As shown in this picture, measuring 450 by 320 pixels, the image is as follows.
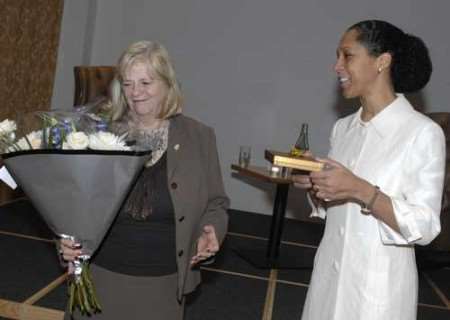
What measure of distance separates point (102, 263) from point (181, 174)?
0.39m

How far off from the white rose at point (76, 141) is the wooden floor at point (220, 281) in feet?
6.42

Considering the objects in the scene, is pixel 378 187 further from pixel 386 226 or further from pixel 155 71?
pixel 155 71

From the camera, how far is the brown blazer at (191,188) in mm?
1801

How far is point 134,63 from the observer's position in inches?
72.9

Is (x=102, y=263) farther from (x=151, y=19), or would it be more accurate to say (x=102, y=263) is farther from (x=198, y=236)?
(x=151, y=19)

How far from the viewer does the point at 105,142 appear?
1518mm

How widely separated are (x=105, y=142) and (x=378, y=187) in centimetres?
82

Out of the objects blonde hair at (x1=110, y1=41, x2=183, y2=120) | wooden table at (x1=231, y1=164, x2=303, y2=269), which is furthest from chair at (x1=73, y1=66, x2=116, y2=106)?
blonde hair at (x1=110, y1=41, x2=183, y2=120)

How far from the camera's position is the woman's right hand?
5.18ft

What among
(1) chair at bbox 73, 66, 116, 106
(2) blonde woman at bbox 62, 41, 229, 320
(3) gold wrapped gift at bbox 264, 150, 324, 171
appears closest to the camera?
(3) gold wrapped gift at bbox 264, 150, 324, 171

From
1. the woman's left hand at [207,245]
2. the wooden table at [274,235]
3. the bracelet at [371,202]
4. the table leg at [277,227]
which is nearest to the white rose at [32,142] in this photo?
the woman's left hand at [207,245]

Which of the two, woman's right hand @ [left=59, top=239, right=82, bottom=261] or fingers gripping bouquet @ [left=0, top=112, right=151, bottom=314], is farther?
woman's right hand @ [left=59, top=239, right=82, bottom=261]

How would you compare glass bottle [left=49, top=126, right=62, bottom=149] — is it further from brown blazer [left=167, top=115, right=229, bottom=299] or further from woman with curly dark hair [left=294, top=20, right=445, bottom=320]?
woman with curly dark hair [left=294, top=20, right=445, bottom=320]

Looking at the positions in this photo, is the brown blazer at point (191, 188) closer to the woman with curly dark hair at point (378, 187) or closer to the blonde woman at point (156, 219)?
the blonde woman at point (156, 219)
